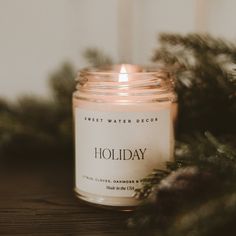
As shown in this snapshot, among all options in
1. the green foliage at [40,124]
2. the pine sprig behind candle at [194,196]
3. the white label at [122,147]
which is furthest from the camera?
the green foliage at [40,124]

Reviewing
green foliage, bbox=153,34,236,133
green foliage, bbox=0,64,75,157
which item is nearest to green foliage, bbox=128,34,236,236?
green foliage, bbox=153,34,236,133

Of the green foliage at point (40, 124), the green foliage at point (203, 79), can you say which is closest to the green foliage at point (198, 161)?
the green foliage at point (203, 79)

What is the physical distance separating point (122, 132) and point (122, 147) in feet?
0.05

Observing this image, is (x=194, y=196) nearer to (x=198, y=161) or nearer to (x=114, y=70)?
(x=198, y=161)

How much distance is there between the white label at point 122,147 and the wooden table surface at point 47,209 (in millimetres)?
32

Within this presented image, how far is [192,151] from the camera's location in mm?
436

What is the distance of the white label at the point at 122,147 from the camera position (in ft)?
1.57

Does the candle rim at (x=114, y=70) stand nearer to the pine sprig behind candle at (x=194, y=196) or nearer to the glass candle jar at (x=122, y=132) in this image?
the glass candle jar at (x=122, y=132)

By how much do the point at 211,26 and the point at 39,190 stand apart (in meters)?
0.48

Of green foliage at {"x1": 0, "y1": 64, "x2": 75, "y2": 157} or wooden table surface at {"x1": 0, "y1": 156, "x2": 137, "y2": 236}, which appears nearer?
wooden table surface at {"x1": 0, "y1": 156, "x2": 137, "y2": 236}

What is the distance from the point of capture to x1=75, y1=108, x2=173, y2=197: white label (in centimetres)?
48

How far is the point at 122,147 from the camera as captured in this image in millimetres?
479

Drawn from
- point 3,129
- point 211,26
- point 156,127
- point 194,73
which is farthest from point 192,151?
point 211,26

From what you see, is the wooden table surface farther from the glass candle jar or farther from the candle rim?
the candle rim
